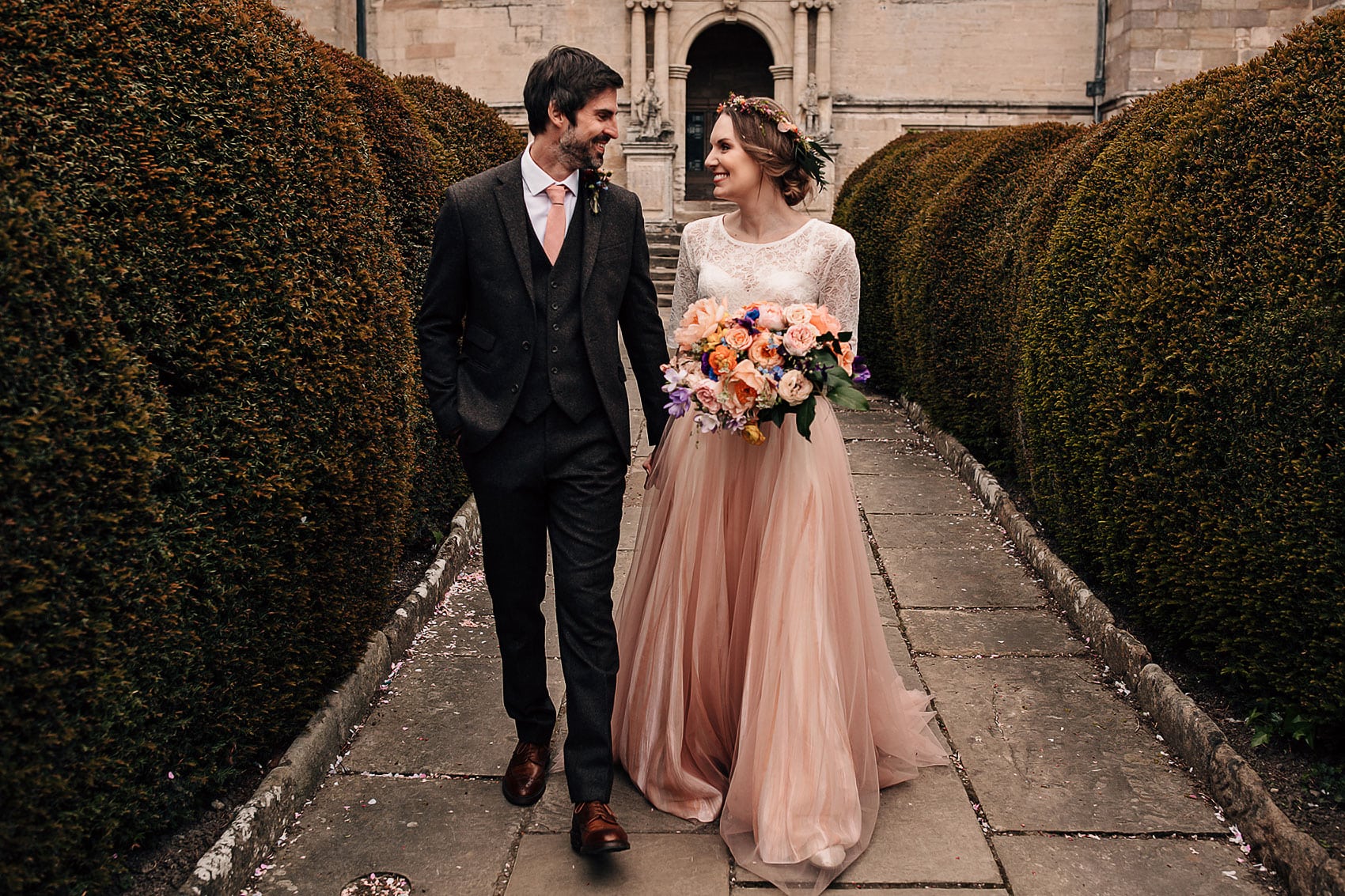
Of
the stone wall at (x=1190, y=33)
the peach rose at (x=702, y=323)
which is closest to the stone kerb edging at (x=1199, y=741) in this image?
the peach rose at (x=702, y=323)

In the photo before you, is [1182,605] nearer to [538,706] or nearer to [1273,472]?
[1273,472]

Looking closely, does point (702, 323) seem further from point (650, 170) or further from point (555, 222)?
point (650, 170)

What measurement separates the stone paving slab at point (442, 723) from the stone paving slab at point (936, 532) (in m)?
2.37

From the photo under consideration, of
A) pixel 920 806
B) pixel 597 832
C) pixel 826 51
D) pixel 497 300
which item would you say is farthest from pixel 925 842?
pixel 826 51

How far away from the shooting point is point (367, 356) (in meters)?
3.76

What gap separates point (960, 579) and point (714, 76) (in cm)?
1987

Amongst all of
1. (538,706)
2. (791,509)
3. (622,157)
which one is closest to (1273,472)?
(791,509)

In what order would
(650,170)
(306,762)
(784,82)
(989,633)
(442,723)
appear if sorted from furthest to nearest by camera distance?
(784,82)
(650,170)
(989,633)
(442,723)
(306,762)

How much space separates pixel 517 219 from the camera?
9.98 feet

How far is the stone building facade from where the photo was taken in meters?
20.3

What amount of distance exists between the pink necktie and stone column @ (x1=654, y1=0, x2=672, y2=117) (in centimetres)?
1807

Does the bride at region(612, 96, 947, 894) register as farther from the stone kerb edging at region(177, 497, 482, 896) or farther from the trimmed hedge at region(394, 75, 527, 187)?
the trimmed hedge at region(394, 75, 527, 187)

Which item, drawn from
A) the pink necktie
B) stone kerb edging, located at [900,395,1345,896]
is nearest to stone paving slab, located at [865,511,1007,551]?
stone kerb edging, located at [900,395,1345,896]

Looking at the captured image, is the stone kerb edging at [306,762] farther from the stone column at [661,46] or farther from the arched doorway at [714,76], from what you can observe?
the arched doorway at [714,76]
